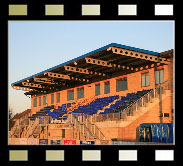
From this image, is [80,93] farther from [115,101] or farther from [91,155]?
[91,155]

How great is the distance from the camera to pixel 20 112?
66.0 meters

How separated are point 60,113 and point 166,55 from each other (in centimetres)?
1757

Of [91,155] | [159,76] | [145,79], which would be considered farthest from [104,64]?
[91,155]

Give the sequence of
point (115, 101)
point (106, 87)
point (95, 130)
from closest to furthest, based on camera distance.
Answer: point (95, 130) < point (115, 101) < point (106, 87)

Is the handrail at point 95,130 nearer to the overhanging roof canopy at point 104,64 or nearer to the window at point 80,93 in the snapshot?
the overhanging roof canopy at point 104,64

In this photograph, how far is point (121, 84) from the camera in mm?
35938

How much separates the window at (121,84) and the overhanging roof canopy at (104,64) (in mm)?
809

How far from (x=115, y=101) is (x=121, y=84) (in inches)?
101

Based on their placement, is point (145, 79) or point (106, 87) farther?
point (106, 87)

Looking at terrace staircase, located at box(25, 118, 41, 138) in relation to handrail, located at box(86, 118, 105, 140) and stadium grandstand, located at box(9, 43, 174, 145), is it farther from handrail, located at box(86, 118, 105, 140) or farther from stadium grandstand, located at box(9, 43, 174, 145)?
handrail, located at box(86, 118, 105, 140)

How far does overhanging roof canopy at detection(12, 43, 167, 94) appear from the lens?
29.8m

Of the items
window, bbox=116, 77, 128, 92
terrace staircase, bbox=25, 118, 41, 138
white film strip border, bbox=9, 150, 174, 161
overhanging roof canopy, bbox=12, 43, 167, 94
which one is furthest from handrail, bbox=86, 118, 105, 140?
white film strip border, bbox=9, 150, 174, 161
